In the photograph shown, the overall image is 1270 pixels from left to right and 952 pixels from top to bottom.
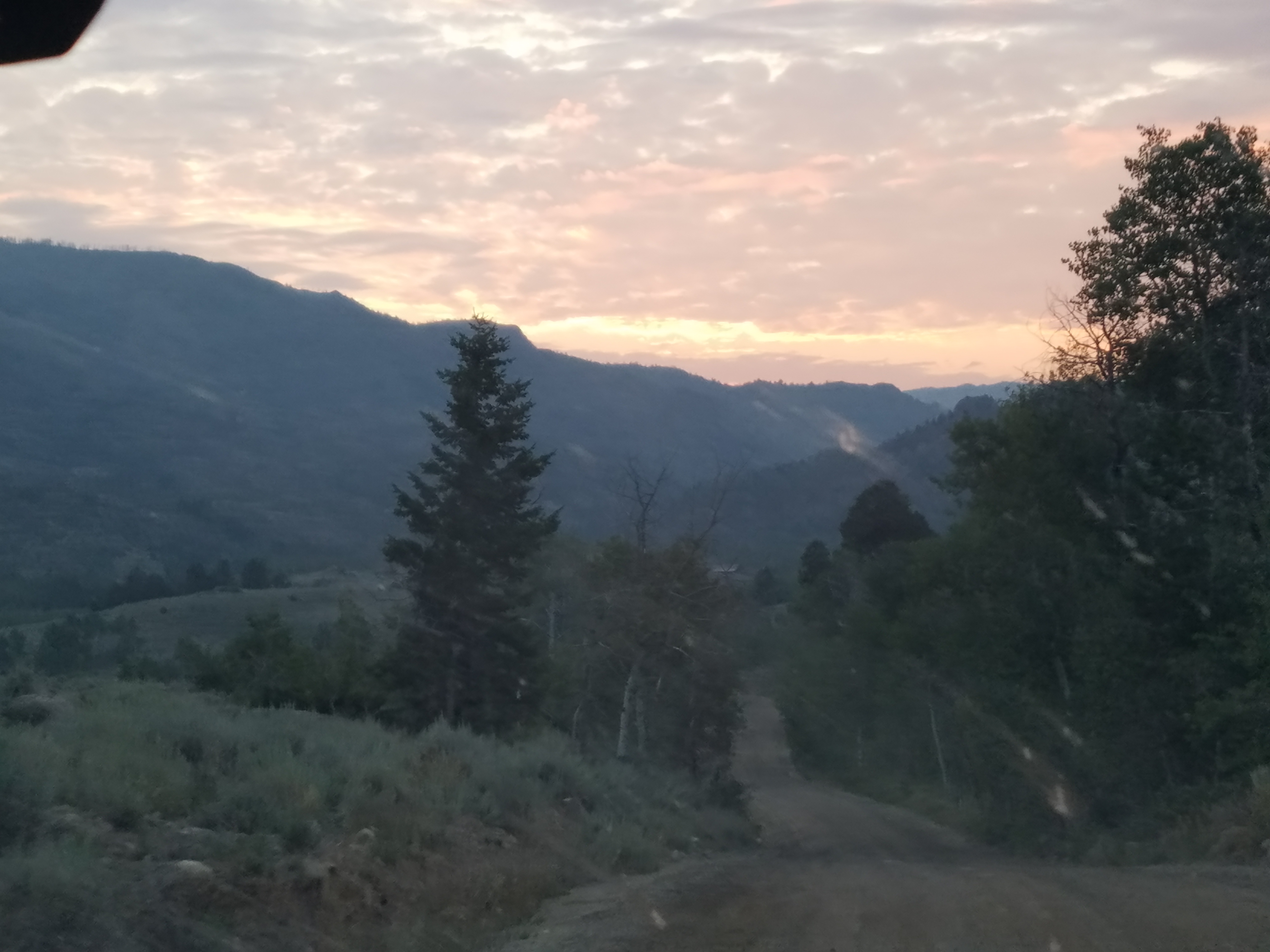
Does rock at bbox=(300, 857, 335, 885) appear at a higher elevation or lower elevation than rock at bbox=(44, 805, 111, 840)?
lower

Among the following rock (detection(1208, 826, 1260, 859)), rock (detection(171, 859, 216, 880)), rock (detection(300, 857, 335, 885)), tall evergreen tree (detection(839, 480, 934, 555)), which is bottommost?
rock (detection(1208, 826, 1260, 859))

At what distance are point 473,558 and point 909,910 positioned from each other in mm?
23992

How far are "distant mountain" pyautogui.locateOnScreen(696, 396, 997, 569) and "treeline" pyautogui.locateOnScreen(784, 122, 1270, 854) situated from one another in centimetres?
9335

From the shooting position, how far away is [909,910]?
1230 centimetres

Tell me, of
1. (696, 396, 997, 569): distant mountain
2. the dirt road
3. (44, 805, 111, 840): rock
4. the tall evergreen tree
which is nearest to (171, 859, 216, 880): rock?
(44, 805, 111, 840): rock

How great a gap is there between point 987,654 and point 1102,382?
10436 mm

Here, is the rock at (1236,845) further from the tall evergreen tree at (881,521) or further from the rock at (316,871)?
the tall evergreen tree at (881,521)

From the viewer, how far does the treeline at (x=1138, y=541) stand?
23297 millimetres

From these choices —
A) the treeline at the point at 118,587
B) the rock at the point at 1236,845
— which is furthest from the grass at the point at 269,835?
the treeline at the point at 118,587

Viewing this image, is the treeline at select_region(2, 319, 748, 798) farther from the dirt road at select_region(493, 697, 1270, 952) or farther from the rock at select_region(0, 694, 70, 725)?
the dirt road at select_region(493, 697, 1270, 952)

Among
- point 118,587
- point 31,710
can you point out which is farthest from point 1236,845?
point 118,587

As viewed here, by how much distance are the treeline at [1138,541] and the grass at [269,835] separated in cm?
1061

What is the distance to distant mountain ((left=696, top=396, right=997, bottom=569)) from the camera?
14425 centimetres

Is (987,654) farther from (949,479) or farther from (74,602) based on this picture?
(74,602)
